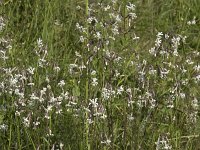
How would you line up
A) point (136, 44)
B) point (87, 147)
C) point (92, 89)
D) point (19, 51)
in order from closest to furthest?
point (87, 147)
point (92, 89)
point (19, 51)
point (136, 44)

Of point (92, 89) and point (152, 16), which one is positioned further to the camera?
point (152, 16)

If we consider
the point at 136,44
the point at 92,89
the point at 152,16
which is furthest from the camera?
the point at 152,16

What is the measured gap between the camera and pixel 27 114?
2518 millimetres

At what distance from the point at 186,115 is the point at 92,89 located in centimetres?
49

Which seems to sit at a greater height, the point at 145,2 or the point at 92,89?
the point at 145,2

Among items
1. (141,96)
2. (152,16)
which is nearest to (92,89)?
(141,96)

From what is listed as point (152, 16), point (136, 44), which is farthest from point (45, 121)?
point (152, 16)

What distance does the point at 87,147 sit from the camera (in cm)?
251

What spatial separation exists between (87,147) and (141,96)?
1.11ft

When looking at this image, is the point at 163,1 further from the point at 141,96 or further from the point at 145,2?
the point at 141,96

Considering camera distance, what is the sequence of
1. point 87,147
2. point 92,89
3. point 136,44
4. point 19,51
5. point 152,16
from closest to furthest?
point 87,147 < point 92,89 < point 19,51 < point 136,44 < point 152,16

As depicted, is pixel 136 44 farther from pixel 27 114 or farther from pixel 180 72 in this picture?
pixel 27 114

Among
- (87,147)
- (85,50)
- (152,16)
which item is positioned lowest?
(87,147)

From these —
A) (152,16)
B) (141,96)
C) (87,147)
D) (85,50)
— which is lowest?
(87,147)
